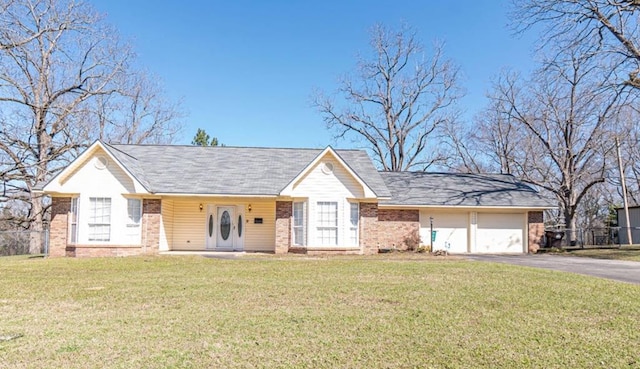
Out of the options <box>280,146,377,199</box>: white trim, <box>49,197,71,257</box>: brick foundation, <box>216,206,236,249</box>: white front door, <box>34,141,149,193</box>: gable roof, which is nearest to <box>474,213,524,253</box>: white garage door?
<box>280,146,377,199</box>: white trim

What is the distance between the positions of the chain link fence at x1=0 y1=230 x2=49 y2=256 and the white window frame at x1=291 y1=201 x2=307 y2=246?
11.9 metres

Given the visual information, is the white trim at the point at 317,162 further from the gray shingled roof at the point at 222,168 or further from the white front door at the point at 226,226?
the white front door at the point at 226,226

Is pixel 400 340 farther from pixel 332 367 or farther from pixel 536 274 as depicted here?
pixel 536 274

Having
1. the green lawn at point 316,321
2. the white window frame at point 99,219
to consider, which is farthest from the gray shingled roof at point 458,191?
the white window frame at point 99,219

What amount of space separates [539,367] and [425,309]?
2715mm

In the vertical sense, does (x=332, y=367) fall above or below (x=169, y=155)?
below

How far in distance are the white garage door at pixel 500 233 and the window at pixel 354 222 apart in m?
7.20

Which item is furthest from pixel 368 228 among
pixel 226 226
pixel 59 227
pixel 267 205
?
pixel 59 227

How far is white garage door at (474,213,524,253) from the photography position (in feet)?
72.2

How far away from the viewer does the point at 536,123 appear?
30375 mm

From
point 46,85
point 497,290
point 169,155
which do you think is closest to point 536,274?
point 497,290

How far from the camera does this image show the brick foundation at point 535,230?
21916mm

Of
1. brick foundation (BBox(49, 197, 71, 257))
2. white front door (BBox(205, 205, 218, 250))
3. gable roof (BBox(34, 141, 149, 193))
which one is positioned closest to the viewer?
gable roof (BBox(34, 141, 149, 193))

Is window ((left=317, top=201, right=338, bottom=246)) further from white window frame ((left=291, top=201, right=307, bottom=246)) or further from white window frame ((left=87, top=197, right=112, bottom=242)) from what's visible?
white window frame ((left=87, top=197, right=112, bottom=242))
